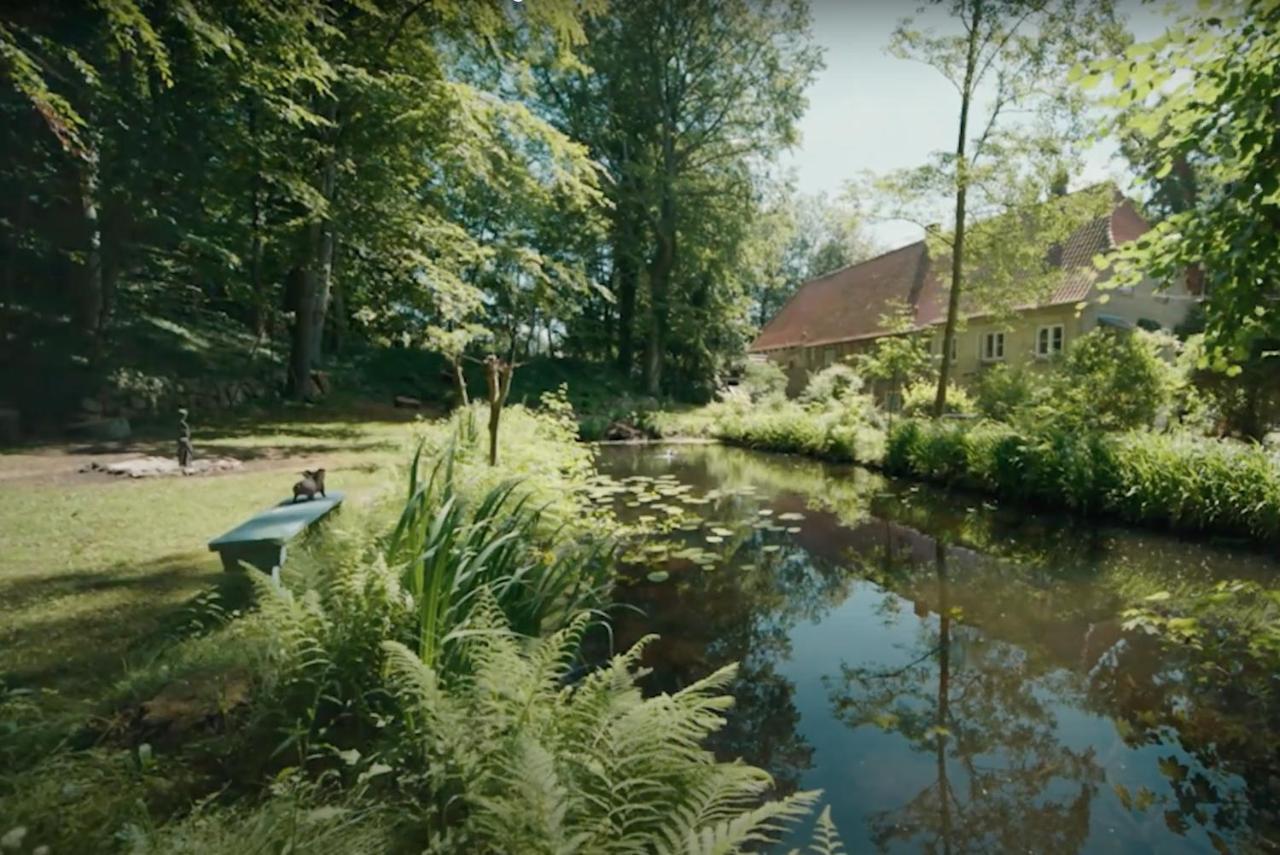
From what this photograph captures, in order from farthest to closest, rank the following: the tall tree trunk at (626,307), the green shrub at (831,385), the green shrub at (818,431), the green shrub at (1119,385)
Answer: the tall tree trunk at (626,307) → the green shrub at (831,385) → the green shrub at (818,431) → the green shrub at (1119,385)

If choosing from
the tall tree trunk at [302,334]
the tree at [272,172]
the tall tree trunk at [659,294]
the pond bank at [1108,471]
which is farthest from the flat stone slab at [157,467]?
the tall tree trunk at [659,294]

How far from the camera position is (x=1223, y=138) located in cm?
357

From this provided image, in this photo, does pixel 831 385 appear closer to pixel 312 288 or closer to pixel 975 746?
pixel 312 288

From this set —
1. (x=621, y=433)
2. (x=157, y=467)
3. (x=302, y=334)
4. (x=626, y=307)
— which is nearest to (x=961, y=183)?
(x=621, y=433)

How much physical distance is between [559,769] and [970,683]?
3.39 meters

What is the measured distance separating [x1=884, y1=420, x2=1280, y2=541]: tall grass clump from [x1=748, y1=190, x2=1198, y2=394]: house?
3622 millimetres

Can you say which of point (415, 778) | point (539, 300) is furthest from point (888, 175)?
point (415, 778)

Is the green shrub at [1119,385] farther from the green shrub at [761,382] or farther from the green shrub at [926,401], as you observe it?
the green shrub at [761,382]

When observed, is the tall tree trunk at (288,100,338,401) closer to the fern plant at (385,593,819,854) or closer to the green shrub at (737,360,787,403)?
the fern plant at (385,593,819,854)

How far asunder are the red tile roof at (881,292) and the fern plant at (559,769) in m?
22.7

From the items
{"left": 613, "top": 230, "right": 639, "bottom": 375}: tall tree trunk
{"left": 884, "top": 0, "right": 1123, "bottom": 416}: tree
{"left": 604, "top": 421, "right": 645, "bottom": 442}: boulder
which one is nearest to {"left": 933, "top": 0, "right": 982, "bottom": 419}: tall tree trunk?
{"left": 884, "top": 0, "right": 1123, "bottom": 416}: tree

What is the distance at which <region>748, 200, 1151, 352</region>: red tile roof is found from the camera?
22516mm

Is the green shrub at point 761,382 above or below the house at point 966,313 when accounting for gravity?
below

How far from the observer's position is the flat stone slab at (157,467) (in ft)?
26.5
